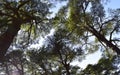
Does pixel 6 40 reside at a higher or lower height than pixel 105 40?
lower

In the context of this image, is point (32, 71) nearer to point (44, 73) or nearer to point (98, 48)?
point (44, 73)

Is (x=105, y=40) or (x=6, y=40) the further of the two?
(x=105, y=40)

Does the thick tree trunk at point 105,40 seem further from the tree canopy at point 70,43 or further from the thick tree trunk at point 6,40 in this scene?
the thick tree trunk at point 6,40

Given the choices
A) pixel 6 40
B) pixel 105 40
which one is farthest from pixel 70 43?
pixel 6 40

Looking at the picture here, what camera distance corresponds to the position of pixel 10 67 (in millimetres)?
28531

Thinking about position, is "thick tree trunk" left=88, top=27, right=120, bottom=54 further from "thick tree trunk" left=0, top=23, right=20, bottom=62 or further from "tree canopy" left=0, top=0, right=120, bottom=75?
"thick tree trunk" left=0, top=23, right=20, bottom=62

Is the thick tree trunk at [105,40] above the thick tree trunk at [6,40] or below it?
above

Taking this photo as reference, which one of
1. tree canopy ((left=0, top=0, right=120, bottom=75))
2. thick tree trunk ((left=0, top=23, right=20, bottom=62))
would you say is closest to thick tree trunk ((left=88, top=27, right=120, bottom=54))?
tree canopy ((left=0, top=0, right=120, bottom=75))

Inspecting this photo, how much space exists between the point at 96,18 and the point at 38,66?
860cm

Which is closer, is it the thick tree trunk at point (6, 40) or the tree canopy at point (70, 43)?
the thick tree trunk at point (6, 40)

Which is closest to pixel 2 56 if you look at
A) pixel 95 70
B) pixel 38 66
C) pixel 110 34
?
pixel 110 34

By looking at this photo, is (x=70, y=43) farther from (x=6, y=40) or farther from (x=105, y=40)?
(x=6, y=40)

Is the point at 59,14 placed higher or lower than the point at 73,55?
higher

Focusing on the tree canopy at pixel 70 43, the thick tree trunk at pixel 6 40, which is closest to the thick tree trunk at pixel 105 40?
the tree canopy at pixel 70 43
